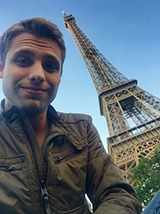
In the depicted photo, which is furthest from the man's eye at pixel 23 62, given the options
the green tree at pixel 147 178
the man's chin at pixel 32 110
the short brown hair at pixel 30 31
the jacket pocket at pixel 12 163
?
the green tree at pixel 147 178

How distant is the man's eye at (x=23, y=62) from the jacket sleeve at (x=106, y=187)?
2.27 feet

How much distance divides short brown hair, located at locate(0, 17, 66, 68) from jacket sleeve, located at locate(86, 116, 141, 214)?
2.67ft

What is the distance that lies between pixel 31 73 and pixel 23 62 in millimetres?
116

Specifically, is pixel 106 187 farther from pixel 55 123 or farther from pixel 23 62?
pixel 23 62

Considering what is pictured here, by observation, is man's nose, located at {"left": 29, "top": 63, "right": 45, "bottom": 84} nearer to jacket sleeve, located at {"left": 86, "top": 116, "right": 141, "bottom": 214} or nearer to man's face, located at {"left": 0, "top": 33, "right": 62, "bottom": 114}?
man's face, located at {"left": 0, "top": 33, "right": 62, "bottom": 114}

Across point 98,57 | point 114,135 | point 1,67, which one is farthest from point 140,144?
point 1,67

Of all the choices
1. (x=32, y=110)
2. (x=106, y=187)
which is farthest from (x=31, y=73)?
(x=106, y=187)

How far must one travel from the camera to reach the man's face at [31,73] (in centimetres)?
199

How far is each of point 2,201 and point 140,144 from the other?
22359 millimetres

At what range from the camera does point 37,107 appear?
2.01m

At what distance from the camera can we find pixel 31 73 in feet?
6.57

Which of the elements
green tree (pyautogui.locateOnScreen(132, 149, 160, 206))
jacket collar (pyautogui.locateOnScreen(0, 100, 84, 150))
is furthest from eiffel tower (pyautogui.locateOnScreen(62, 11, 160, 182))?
jacket collar (pyautogui.locateOnScreen(0, 100, 84, 150))

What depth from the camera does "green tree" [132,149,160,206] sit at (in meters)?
14.1

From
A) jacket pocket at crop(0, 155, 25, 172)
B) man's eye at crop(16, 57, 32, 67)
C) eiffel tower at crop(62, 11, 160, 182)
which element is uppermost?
eiffel tower at crop(62, 11, 160, 182)
